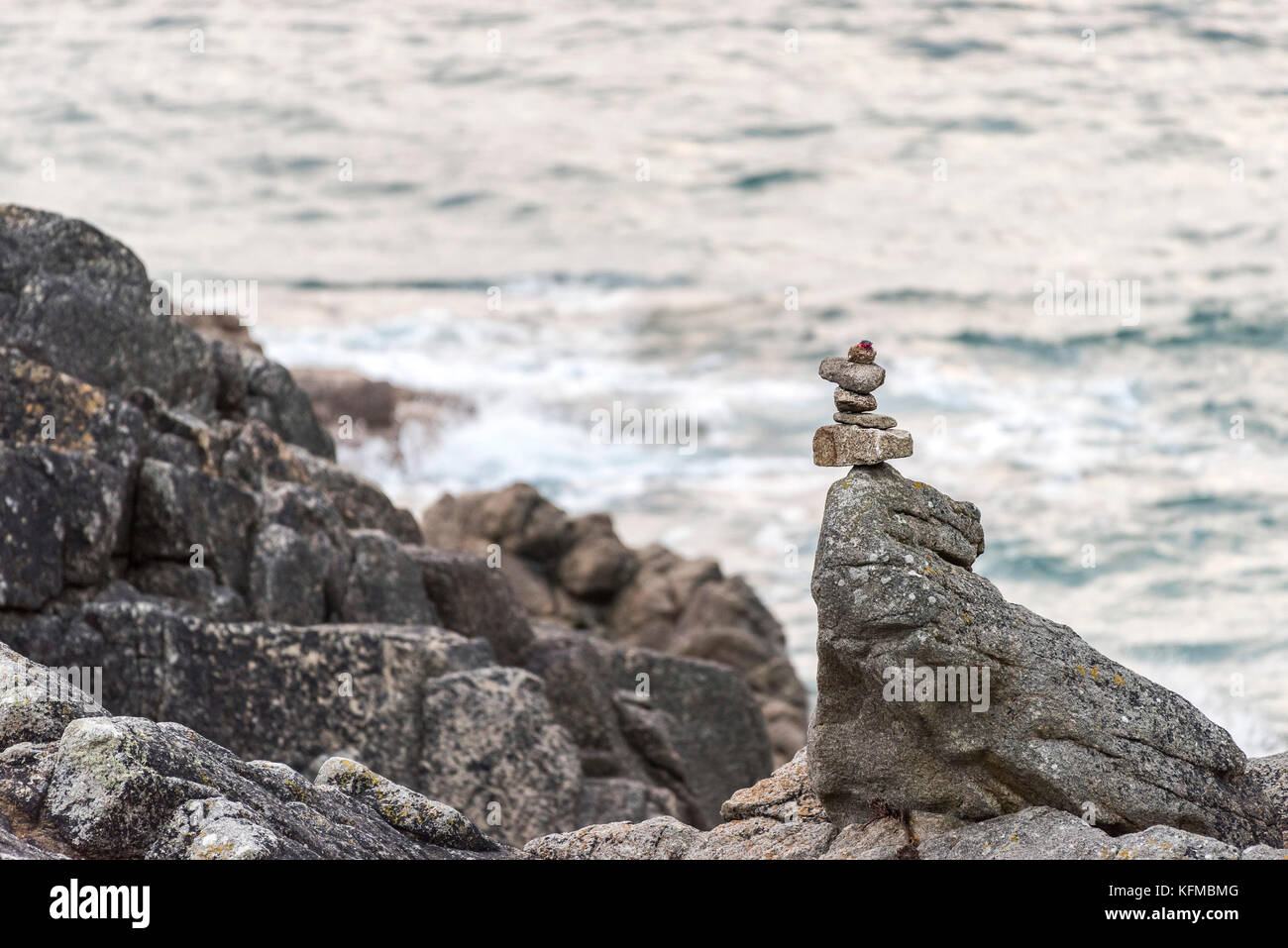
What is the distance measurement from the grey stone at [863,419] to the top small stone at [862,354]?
666mm

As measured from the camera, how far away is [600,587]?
49.9 metres

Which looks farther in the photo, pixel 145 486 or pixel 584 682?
pixel 584 682

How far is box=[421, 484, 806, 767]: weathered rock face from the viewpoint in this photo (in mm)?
48812

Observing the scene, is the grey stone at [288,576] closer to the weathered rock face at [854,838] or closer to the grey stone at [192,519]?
the grey stone at [192,519]

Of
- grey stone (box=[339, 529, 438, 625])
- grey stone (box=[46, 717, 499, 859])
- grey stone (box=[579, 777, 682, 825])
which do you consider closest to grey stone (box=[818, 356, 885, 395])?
grey stone (box=[46, 717, 499, 859])

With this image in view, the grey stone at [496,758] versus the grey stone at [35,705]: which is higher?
the grey stone at [35,705]

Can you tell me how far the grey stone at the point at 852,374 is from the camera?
750 inches

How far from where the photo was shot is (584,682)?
113ft

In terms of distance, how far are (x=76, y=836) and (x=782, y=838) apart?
27.4 ft

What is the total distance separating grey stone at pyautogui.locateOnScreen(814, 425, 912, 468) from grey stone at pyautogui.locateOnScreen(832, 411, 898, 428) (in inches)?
3.6

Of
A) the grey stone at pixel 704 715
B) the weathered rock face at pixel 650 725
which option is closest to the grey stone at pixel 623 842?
the weathered rock face at pixel 650 725
